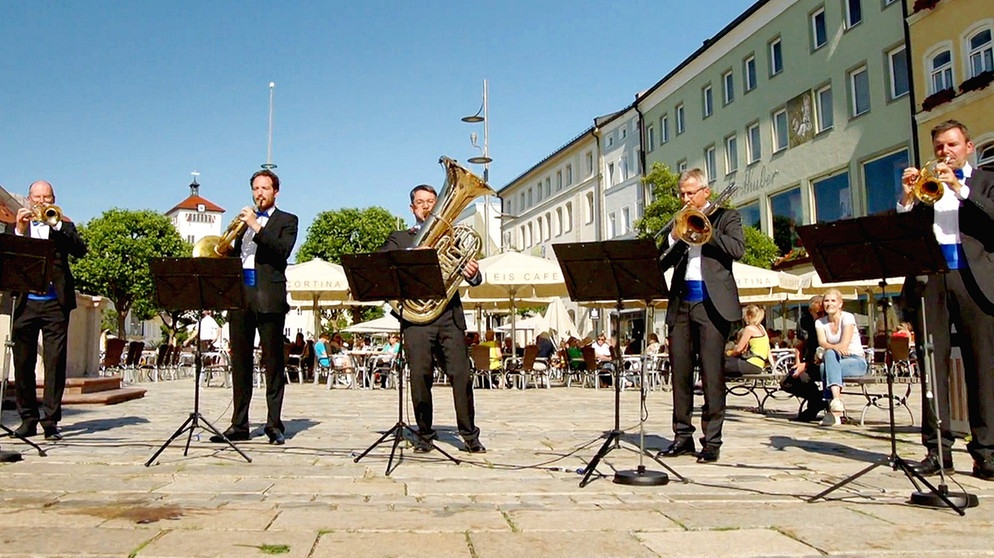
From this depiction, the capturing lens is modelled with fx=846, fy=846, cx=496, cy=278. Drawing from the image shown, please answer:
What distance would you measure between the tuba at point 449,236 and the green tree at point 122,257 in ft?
167

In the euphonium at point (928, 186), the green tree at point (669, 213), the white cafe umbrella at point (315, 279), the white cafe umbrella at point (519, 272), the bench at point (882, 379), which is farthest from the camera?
the green tree at point (669, 213)

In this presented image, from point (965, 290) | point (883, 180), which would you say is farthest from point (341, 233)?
point (965, 290)

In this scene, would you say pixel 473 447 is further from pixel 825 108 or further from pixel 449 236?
pixel 825 108

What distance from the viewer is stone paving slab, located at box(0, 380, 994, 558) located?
3.59 m

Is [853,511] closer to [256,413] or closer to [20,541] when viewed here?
[20,541]

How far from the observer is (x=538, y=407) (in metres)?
12.2

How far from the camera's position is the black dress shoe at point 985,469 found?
532 centimetres

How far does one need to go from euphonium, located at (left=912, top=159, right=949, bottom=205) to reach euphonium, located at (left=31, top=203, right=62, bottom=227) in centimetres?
650

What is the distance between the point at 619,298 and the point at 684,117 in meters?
38.3

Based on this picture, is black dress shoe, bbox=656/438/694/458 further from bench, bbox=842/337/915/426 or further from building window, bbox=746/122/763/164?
building window, bbox=746/122/763/164

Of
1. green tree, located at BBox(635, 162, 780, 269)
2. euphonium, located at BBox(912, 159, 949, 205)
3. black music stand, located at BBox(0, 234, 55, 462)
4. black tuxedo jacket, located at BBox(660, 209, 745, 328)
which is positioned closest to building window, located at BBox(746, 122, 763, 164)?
green tree, located at BBox(635, 162, 780, 269)

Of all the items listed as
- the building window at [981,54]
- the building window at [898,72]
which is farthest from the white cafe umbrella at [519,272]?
the building window at [898,72]

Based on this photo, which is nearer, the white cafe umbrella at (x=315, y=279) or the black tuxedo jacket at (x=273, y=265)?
the black tuxedo jacket at (x=273, y=265)

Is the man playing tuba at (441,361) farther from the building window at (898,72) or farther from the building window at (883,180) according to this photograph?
the building window at (898,72)
